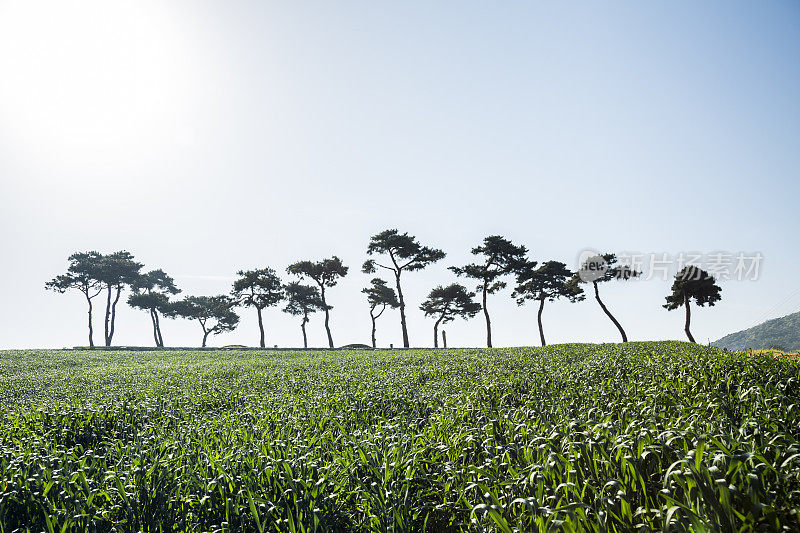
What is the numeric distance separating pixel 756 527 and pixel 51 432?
10.4 meters

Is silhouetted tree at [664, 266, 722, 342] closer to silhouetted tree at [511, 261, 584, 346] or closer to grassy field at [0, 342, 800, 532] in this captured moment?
Answer: silhouetted tree at [511, 261, 584, 346]

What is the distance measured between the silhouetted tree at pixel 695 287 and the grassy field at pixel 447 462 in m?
37.0

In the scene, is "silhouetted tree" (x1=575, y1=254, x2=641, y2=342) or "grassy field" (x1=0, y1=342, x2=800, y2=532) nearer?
"grassy field" (x1=0, y1=342, x2=800, y2=532)

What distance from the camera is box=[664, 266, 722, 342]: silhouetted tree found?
131 ft

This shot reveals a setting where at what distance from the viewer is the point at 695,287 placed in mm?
40281

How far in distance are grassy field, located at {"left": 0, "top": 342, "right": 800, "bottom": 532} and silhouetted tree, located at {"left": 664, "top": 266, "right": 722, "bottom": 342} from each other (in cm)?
3698

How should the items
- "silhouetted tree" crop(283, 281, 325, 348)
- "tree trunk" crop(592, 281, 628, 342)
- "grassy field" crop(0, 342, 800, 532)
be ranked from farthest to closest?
"silhouetted tree" crop(283, 281, 325, 348)
"tree trunk" crop(592, 281, 628, 342)
"grassy field" crop(0, 342, 800, 532)

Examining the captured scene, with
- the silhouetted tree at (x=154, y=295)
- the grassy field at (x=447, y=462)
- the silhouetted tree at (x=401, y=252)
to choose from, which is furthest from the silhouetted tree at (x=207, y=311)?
the grassy field at (x=447, y=462)

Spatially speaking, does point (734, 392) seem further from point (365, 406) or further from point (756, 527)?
point (365, 406)

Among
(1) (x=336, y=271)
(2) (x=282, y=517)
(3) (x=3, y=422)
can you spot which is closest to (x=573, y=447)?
(2) (x=282, y=517)

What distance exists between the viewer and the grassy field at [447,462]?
328 cm

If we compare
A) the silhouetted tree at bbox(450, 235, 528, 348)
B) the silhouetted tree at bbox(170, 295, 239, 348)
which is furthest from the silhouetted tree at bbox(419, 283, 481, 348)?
the silhouetted tree at bbox(170, 295, 239, 348)

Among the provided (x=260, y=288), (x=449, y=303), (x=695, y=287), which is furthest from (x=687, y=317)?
(x=260, y=288)

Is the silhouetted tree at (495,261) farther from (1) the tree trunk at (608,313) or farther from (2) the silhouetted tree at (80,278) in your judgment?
(2) the silhouetted tree at (80,278)
